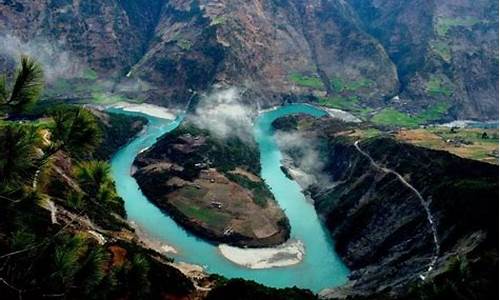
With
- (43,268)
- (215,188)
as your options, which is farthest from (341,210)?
(43,268)

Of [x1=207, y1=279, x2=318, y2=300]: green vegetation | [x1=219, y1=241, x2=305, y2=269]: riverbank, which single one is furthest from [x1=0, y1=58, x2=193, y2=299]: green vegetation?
[x1=219, y1=241, x2=305, y2=269]: riverbank

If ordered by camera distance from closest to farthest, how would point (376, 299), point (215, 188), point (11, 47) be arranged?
1. point (376, 299)
2. point (215, 188)
3. point (11, 47)

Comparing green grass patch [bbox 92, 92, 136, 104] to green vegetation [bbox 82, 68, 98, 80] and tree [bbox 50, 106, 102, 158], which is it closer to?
green vegetation [bbox 82, 68, 98, 80]

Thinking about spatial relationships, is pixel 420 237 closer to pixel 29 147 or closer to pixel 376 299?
pixel 376 299

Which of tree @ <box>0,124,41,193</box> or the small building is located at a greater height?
tree @ <box>0,124,41,193</box>

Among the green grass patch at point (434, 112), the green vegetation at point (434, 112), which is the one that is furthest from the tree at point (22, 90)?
the green grass patch at point (434, 112)

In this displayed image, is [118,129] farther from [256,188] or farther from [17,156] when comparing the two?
[17,156]

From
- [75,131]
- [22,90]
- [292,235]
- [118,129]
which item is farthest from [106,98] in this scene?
[22,90]

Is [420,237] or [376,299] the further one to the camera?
[420,237]
